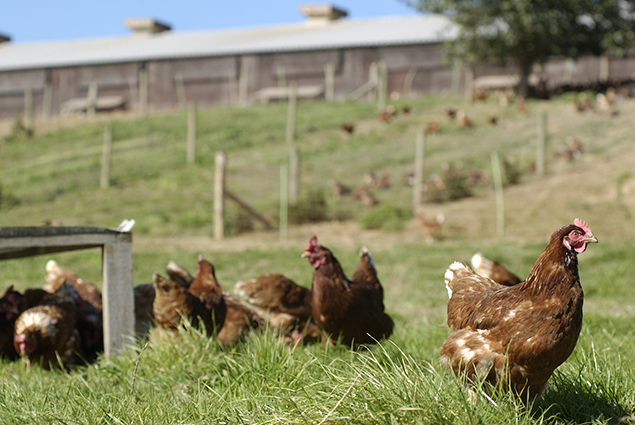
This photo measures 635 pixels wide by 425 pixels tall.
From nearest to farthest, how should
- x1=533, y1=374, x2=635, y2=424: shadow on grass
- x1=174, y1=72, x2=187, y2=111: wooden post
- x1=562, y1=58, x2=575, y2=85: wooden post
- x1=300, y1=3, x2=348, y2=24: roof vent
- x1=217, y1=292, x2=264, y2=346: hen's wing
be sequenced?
x1=533, y1=374, x2=635, y2=424: shadow on grass < x1=217, y1=292, x2=264, y2=346: hen's wing < x1=562, y1=58, x2=575, y2=85: wooden post < x1=174, y1=72, x2=187, y2=111: wooden post < x1=300, y1=3, x2=348, y2=24: roof vent

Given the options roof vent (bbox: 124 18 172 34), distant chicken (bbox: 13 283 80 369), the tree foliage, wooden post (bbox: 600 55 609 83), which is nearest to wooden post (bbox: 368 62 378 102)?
the tree foliage

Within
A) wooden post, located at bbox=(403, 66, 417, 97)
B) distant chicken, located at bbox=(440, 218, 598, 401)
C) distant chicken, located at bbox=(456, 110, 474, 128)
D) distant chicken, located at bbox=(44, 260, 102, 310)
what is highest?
wooden post, located at bbox=(403, 66, 417, 97)

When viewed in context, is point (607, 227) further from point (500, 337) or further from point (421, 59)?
point (421, 59)

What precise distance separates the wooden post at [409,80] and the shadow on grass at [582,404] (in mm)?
30472

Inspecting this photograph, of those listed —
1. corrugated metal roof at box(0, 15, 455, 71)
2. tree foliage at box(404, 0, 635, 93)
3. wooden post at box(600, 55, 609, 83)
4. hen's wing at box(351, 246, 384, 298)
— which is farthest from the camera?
corrugated metal roof at box(0, 15, 455, 71)

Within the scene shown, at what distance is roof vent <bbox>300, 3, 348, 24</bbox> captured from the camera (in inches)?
1650

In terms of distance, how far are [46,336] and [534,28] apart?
80.6ft

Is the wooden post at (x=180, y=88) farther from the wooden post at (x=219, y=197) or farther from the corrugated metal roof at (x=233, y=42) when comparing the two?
the wooden post at (x=219, y=197)

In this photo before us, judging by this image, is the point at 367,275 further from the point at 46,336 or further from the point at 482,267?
the point at 46,336

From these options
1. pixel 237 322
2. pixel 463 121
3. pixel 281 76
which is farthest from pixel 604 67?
pixel 237 322

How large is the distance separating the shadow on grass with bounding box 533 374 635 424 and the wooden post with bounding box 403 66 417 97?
100.0ft

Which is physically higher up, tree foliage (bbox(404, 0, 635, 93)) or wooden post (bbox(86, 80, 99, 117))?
tree foliage (bbox(404, 0, 635, 93))

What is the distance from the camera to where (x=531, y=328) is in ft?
10.3

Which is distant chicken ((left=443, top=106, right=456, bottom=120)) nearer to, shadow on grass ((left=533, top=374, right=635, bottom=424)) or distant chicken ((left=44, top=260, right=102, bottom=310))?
distant chicken ((left=44, top=260, right=102, bottom=310))
